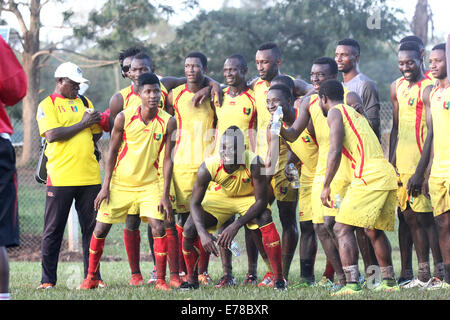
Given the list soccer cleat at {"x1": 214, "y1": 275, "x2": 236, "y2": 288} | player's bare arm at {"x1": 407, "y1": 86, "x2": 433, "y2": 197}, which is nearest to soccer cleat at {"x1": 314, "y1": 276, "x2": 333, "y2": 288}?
soccer cleat at {"x1": 214, "y1": 275, "x2": 236, "y2": 288}

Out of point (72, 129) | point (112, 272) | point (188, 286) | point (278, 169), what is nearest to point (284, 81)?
point (278, 169)

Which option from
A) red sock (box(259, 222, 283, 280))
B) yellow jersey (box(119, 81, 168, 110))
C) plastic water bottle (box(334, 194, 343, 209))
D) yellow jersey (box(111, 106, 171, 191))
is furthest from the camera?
yellow jersey (box(119, 81, 168, 110))

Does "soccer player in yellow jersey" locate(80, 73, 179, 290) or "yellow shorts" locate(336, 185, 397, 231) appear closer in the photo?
"yellow shorts" locate(336, 185, 397, 231)

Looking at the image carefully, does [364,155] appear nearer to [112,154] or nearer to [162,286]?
[162,286]

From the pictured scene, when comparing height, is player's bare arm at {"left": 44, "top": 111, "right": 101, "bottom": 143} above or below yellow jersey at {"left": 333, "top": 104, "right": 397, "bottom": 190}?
above

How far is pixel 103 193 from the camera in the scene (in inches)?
316

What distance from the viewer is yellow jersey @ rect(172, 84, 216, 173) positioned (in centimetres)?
876

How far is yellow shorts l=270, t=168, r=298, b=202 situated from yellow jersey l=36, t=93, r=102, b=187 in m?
2.12

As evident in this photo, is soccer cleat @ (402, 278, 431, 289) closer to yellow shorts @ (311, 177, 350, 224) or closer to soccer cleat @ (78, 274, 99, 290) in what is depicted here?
yellow shorts @ (311, 177, 350, 224)

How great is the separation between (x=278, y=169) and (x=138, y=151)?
177cm

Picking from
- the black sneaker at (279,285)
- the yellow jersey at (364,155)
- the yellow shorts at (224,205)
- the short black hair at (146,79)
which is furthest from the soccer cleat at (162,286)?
the yellow jersey at (364,155)

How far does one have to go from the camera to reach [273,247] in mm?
7965

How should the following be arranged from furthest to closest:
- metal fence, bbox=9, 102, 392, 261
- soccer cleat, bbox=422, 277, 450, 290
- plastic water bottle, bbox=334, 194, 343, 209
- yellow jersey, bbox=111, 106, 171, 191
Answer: metal fence, bbox=9, 102, 392, 261, yellow jersey, bbox=111, 106, 171, 191, plastic water bottle, bbox=334, 194, 343, 209, soccer cleat, bbox=422, 277, 450, 290

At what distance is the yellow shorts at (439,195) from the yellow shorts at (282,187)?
1.75m
